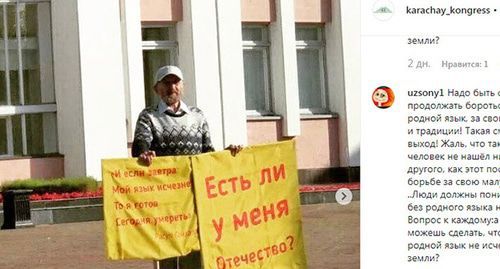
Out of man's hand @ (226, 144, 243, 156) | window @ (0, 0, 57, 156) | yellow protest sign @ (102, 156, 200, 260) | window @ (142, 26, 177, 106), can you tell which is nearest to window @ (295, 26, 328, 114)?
window @ (142, 26, 177, 106)

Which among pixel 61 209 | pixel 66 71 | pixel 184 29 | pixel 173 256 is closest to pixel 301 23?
pixel 184 29

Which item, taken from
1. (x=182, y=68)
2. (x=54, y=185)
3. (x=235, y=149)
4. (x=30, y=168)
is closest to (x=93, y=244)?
(x=54, y=185)

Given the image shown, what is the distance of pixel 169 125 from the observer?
9.30 m

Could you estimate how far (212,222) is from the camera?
386 inches

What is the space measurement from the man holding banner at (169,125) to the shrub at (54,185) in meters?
19.3

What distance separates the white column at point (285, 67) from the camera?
3475 centimetres

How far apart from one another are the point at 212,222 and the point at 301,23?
84.9 ft

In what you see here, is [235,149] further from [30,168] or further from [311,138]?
[311,138]

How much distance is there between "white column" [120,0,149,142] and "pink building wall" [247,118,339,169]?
10.2 feet

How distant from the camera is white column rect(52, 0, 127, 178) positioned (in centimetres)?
3150

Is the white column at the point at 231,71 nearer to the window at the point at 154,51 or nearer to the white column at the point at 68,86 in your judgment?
the window at the point at 154,51

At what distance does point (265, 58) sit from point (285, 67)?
2.59 ft

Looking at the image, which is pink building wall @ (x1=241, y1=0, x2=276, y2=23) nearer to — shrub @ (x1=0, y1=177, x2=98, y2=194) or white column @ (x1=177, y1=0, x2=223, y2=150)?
white column @ (x1=177, y1=0, x2=223, y2=150)

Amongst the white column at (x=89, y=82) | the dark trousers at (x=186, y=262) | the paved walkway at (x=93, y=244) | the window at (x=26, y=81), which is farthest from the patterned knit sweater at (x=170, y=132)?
the window at (x=26, y=81)
